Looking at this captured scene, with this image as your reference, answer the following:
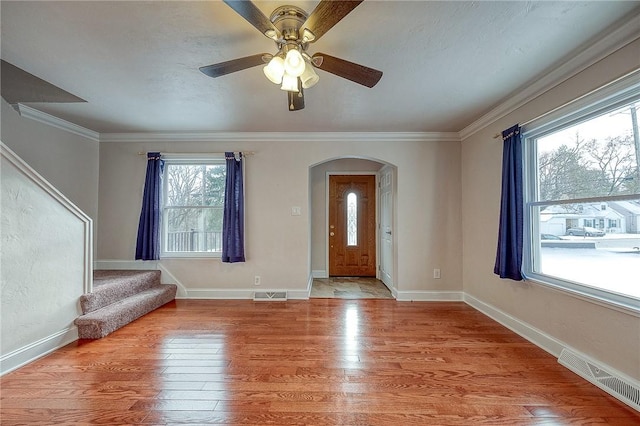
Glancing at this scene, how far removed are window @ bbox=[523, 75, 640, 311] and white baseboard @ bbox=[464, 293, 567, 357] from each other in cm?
49

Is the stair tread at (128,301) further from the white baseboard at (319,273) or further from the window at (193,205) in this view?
the white baseboard at (319,273)

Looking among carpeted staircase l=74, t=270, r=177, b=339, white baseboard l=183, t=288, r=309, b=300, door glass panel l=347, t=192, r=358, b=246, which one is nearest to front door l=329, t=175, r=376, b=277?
door glass panel l=347, t=192, r=358, b=246

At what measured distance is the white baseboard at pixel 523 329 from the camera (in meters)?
2.41

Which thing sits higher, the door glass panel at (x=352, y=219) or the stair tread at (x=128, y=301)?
the door glass panel at (x=352, y=219)

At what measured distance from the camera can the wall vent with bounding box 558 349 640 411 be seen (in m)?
1.76

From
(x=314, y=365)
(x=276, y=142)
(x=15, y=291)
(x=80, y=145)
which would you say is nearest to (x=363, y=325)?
(x=314, y=365)

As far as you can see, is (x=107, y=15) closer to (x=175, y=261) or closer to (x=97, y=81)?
(x=97, y=81)

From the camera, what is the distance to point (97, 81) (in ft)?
8.23

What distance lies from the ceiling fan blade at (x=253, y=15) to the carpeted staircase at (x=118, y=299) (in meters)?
3.03

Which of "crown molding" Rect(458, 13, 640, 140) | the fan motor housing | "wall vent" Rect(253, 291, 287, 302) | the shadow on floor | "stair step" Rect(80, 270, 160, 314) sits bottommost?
the shadow on floor

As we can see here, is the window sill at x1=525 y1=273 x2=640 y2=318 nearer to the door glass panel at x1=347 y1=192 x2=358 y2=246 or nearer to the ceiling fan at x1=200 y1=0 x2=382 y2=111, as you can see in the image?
the ceiling fan at x1=200 y1=0 x2=382 y2=111

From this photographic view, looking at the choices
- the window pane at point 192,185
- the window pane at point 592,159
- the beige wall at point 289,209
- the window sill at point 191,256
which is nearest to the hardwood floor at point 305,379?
the beige wall at point 289,209

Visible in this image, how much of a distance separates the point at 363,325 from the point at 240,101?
277cm

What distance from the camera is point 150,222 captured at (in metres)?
3.93
